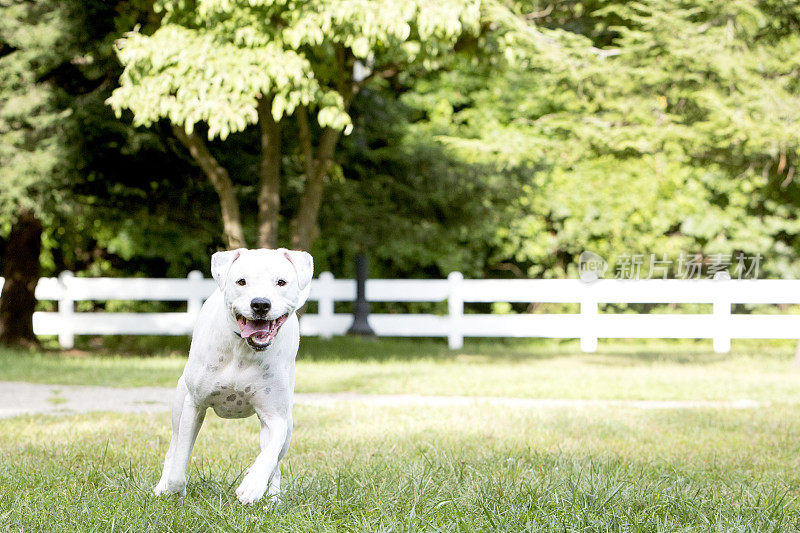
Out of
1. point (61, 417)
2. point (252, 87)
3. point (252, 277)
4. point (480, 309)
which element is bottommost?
point (480, 309)

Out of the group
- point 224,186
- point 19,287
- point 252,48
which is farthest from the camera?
point 19,287

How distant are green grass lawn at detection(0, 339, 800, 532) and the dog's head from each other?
75 cm

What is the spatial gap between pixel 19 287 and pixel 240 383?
12047 mm

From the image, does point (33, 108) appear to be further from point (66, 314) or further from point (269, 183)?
point (66, 314)

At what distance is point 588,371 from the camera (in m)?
12.0

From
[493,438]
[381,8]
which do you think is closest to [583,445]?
[493,438]

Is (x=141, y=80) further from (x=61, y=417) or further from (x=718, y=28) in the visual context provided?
(x=718, y=28)

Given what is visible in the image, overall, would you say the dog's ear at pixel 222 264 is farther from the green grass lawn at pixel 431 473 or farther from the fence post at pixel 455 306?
the fence post at pixel 455 306

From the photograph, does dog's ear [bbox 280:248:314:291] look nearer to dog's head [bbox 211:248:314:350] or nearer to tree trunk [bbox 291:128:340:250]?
dog's head [bbox 211:248:314:350]

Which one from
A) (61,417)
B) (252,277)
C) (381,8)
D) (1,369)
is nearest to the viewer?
(252,277)

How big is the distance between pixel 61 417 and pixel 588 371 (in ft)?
22.7

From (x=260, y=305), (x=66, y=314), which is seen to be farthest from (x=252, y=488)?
(x=66, y=314)

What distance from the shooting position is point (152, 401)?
324 inches

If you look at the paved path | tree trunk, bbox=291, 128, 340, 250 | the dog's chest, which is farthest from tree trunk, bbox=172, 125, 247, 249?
the dog's chest
